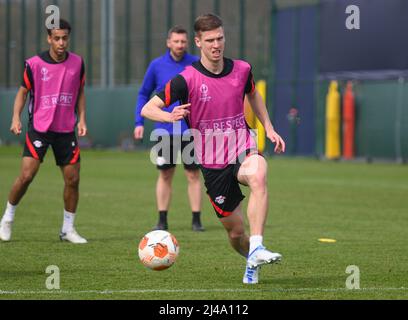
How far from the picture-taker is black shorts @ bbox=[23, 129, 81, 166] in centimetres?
1119

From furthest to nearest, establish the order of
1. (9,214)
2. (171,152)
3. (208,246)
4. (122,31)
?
(122,31) < (171,152) < (9,214) < (208,246)

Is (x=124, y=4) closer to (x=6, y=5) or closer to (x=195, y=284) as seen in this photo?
(x=6, y=5)

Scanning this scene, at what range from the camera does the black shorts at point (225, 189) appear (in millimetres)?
8445

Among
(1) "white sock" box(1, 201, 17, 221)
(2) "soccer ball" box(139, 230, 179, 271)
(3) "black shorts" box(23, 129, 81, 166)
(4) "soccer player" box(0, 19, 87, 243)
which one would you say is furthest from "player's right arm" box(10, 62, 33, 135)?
(2) "soccer ball" box(139, 230, 179, 271)

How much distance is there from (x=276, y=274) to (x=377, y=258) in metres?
1.55

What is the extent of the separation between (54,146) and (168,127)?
181cm

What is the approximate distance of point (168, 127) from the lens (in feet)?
41.2

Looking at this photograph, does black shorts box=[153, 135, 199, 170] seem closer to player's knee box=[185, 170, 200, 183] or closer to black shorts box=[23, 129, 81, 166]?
player's knee box=[185, 170, 200, 183]

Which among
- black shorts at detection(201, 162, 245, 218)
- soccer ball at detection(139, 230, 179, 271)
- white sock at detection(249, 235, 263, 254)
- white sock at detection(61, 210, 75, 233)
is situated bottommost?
white sock at detection(61, 210, 75, 233)

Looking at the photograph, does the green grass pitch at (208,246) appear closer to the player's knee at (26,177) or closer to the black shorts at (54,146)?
the player's knee at (26,177)

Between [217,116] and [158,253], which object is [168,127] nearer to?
[217,116]

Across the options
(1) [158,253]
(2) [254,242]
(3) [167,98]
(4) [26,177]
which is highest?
(3) [167,98]

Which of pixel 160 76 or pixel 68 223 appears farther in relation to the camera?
pixel 160 76

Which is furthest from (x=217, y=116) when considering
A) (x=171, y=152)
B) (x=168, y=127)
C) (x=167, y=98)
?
(x=171, y=152)
